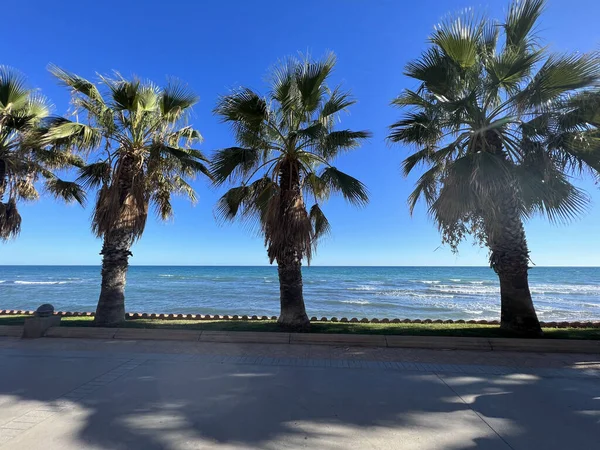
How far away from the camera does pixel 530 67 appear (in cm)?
686

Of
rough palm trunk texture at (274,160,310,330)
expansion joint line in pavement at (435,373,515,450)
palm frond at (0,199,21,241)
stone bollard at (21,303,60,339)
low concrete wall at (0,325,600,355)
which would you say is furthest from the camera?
palm frond at (0,199,21,241)

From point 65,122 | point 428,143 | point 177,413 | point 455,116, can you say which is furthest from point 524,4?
point 65,122

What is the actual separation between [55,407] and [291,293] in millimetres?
5094

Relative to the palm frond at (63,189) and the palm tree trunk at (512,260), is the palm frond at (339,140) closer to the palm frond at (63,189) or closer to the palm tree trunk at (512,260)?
the palm tree trunk at (512,260)

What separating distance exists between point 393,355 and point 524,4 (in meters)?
7.33

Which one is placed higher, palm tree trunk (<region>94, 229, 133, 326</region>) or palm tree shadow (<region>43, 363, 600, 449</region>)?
palm tree trunk (<region>94, 229, 133, 326</region>)

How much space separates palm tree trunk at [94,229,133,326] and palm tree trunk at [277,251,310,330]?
12.6 feet

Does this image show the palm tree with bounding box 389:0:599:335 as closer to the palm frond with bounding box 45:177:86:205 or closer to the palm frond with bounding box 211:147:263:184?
the palm frond with bounding box 211:147:263:184

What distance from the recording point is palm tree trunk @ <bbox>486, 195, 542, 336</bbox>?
733 centimetres

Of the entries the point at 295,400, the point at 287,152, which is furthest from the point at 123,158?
the point at 295,400

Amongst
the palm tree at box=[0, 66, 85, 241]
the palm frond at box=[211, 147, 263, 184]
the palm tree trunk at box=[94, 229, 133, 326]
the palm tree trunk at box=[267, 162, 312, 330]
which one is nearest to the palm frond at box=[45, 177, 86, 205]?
the palm tree at box=[0, 66, 85, 241]

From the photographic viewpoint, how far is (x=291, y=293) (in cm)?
812

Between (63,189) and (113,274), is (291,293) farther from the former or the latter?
(63,189)

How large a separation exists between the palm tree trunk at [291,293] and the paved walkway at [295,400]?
1899 millimetres
